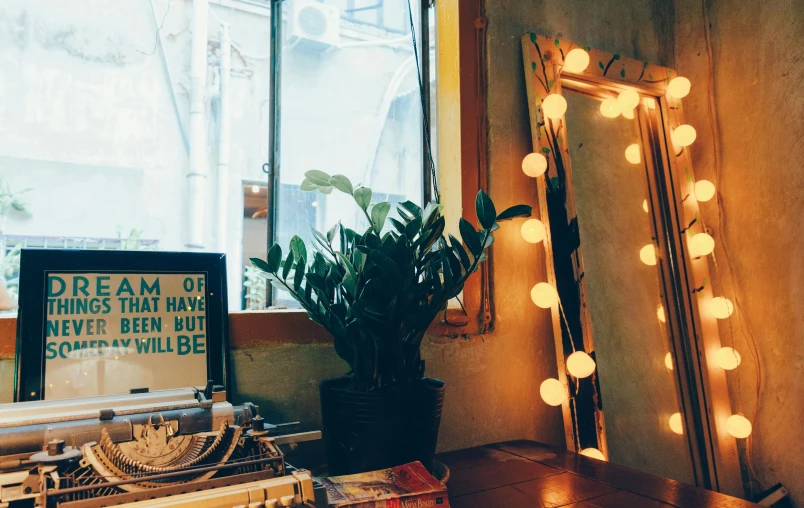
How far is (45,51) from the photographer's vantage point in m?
4.02

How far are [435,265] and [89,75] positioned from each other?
406 cm

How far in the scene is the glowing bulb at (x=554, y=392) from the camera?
1.75 meters

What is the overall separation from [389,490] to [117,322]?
2.47 feet

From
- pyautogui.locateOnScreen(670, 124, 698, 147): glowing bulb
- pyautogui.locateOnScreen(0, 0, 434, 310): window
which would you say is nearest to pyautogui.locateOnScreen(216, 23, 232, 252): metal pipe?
pyautogui.locateOnScreen(0, 0, 434, 310): window

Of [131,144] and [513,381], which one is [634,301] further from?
[131,144]

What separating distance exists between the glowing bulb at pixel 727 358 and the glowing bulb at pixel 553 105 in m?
1.13

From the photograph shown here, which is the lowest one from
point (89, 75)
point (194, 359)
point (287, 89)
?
point (194, 359)

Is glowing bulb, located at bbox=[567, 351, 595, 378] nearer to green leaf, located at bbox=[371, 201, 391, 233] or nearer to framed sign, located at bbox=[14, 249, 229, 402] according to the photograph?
green leaf, located at bbox=[371, 201, 391, 233]

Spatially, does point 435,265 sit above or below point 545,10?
below

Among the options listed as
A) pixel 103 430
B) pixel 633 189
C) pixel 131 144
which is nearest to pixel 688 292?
pixel 633 189

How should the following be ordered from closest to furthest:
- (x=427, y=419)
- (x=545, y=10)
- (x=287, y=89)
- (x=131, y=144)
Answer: (x=427, y=419) < (x=287, y=89) < (x=545, y=10) < (x=131, y=144)

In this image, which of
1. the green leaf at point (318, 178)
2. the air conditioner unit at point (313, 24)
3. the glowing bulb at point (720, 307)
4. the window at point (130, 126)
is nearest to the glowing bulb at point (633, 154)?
the glowing bulb at point (720, 307)

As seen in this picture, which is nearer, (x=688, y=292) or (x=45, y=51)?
(x=688, y=292)

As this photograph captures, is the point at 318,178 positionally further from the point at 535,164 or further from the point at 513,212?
the point at 535,164
